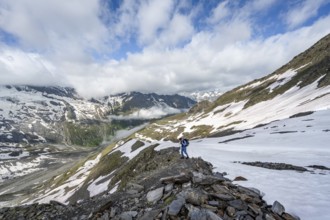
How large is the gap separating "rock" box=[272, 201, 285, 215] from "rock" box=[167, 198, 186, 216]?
4.51m

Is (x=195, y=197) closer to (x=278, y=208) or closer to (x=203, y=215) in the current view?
(x=203, y=215)

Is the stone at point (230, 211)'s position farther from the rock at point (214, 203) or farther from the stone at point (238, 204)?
the rock at point (214, 203)

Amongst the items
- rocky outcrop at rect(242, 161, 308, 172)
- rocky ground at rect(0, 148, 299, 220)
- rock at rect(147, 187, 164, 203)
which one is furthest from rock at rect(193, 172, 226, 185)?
rocky outcrop at rect(242, 161, 308, 172)

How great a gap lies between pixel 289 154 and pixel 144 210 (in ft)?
80.5

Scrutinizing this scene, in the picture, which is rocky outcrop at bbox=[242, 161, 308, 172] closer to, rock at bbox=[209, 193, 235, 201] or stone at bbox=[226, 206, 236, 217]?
rock at bbox=[209, 193, 235, 201]

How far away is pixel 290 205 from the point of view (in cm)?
1343

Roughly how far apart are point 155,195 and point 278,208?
6917mm

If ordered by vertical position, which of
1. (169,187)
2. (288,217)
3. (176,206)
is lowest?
(288,217)

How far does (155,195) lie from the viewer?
1609 cm

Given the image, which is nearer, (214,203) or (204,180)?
(214,203)

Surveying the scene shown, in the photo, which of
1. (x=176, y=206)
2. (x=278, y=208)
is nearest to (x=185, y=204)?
(x=176, y=206)

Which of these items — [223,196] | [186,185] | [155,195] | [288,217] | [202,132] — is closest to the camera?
[288,217]

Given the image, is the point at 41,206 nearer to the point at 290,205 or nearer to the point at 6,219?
the point at 6,219

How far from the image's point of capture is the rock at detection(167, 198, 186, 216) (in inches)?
501
